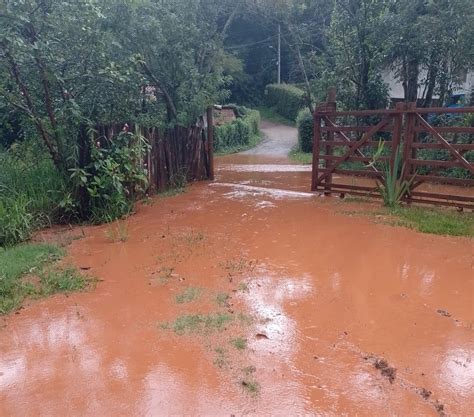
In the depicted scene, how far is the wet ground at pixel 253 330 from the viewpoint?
2.96m

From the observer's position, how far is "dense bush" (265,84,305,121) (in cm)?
3390

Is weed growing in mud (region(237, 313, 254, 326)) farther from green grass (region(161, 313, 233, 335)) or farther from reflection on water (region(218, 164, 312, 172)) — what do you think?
reflection on water (region(218, 164, 312, 172))

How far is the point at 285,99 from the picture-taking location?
3600cm

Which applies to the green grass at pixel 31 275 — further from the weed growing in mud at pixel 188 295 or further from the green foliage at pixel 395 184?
the green foliage at pixel 395 184

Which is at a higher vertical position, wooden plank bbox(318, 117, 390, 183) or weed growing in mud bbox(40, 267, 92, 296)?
wooden plank bbox(318, 117, 390, 183)

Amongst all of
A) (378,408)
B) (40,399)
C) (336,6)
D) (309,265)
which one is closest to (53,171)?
(309,265)

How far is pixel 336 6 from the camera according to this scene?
46.6ft

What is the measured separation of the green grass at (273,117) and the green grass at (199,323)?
31.9 m

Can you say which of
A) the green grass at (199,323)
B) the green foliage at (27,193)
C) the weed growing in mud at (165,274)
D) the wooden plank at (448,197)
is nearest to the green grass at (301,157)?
the wooden plank at (448,197)

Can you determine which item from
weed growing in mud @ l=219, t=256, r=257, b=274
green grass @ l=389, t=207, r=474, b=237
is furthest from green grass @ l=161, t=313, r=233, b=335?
green grass @ l=389, t=207, r=474, b=237

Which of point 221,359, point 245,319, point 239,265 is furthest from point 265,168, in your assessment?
point 221,359

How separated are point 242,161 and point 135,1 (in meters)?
9.45

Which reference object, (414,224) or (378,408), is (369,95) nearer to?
(414,224)

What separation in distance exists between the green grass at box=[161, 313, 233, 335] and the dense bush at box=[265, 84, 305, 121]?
98.2 ft
